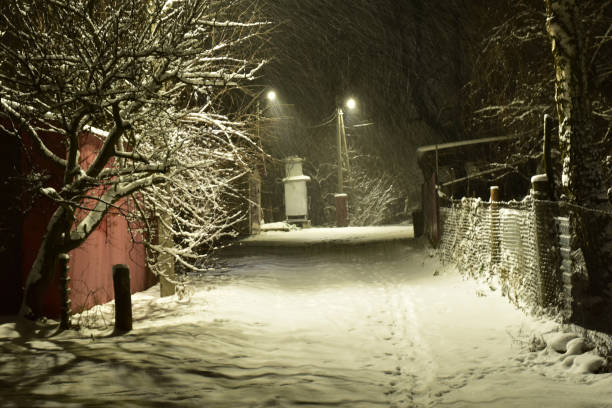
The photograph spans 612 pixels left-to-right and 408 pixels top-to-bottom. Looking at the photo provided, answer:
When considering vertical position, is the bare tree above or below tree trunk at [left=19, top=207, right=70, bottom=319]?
above

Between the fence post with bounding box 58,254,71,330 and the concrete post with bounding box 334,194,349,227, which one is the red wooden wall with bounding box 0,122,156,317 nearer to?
the fence post with bounding box 58,254,71,330

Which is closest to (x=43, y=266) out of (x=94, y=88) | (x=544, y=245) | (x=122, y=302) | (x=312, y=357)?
(x=122, y=302)

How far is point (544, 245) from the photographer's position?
25.1ft

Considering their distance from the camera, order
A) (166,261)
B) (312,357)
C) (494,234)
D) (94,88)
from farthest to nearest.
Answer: (166,261) → (494,234) → (94,88) → (312,357)

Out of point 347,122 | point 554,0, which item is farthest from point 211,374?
point 347,122

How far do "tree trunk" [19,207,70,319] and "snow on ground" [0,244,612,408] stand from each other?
15.9 inches

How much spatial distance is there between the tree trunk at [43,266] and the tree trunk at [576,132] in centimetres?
701

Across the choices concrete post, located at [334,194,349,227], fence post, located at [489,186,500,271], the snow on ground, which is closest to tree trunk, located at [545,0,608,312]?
the snow on ground

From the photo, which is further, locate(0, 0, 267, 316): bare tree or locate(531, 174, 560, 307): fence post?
locate(531, 174, 560, 307): fence post

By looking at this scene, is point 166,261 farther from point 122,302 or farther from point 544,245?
point 544,245

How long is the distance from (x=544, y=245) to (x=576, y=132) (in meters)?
1.66

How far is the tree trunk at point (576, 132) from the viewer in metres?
7.62

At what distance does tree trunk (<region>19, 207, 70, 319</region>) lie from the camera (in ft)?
25.6

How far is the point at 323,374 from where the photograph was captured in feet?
19.5
